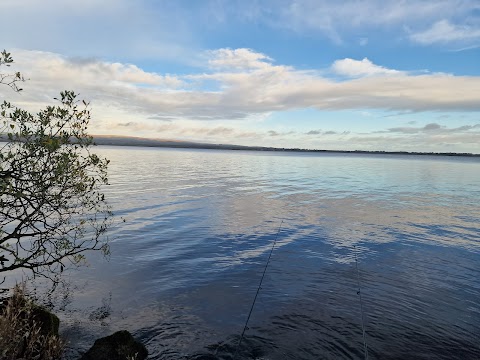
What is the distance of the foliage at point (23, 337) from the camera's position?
7586 millimetres

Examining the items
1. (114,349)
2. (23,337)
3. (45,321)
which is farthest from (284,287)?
(23,337)

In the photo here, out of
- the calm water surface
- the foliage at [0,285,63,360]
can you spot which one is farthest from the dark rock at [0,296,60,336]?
the calm water surface

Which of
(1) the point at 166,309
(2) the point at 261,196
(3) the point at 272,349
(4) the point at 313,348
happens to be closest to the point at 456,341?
(4) the point at 313,348

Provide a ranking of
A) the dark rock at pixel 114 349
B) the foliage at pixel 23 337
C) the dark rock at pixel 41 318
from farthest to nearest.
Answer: the dark rock at pixel 41 318 < the dark rock at pixel 114 349 < the foliage at pixel 23 337

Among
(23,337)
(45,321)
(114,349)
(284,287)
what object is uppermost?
(23,337)

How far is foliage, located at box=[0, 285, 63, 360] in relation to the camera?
7586 millimetres

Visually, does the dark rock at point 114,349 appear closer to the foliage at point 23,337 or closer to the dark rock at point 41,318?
the foliage at point 23,337

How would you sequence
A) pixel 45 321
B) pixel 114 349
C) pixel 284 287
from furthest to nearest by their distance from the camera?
pixel 284 287 → pixel 45 321 → pixel 114 349

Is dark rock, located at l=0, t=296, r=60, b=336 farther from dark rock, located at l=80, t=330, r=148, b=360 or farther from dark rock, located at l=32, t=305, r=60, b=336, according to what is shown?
dark rock, located at l=80, t=330, r=148, b=360

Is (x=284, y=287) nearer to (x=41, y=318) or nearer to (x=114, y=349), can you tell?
(x=114, y=349)

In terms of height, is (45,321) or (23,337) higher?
(23,337)

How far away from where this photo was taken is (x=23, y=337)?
8.38 metres

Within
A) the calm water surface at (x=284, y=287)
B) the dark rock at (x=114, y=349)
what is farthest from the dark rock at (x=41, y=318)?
the dark rock at (x=114, y=349)

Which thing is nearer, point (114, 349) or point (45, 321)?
point (114, 349)
